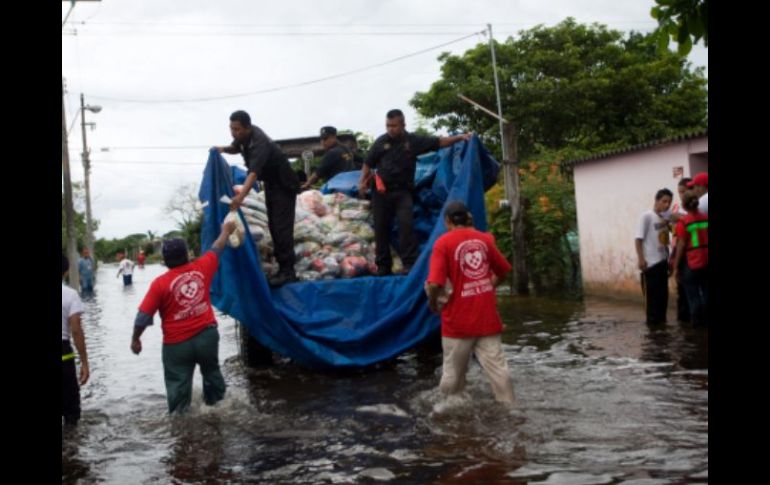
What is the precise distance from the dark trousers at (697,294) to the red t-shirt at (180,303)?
589 centimetres

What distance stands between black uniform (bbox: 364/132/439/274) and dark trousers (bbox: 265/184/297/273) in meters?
0.92

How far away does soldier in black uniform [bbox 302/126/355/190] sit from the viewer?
1091cm

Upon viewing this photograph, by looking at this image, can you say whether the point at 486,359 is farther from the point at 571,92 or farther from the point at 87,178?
the point at 87,178

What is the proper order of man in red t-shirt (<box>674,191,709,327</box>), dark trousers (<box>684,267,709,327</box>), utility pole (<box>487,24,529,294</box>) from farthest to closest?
1. utility pole (<box>487,24,529,294</box>)
2. dark trousers (<box>684,267,709,327</box>)
3. man in red t-shirt (<box>674,191,709,327</box>)

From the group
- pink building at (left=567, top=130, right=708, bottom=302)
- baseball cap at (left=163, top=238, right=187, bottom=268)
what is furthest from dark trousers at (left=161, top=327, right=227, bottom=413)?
pink building at (left=567, top=130, right=708, bottom=302)

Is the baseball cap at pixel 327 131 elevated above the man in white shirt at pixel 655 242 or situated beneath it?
elevated above

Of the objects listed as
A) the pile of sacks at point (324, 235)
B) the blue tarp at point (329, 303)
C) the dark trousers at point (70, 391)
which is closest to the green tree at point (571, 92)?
the pile of sacks at point (324, 235)

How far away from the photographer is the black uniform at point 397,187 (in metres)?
8.94

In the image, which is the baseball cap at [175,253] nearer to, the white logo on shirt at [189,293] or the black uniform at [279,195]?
the white logo on shirt at [189,293]

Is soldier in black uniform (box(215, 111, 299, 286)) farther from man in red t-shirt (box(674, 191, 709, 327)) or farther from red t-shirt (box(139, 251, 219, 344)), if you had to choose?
man in red t-shirt (box(674, 191, 709, 327))

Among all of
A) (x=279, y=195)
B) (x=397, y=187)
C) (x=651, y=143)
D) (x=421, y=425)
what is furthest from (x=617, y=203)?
(x=421, y=425)

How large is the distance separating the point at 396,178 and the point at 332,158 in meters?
2.19
